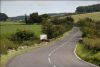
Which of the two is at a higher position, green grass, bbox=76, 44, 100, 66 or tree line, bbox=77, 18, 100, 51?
green grass, bbox=76, 44, 100, 66

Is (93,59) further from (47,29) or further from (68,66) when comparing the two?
(47,29)

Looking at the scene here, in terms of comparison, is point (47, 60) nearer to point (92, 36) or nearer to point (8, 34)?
point (92, 36)

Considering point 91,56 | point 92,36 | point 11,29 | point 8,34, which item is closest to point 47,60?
point 91,56

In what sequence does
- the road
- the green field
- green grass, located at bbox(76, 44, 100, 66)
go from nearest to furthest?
the road → green grass, located at bbox(76, 44, 100, 66) → the green field

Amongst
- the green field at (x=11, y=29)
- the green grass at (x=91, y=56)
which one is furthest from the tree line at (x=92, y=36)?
the green field at (x=11, y=29)

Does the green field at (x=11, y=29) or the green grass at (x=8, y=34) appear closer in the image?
the green grass at (x=8, y=34)

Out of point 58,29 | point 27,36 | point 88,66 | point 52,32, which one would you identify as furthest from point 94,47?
point 58,29

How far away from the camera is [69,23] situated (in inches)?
5832

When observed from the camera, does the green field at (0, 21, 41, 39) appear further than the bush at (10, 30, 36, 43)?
Yes

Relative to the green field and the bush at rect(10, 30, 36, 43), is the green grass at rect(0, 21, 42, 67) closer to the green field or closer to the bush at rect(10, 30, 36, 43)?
the green field

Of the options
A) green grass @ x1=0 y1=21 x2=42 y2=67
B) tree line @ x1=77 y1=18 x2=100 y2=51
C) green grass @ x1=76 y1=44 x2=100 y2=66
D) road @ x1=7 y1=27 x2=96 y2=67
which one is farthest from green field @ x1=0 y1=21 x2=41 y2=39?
green grass @ x1=76 y1=44 x2=100 y2=66

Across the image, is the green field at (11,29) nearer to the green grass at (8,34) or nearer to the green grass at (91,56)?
the green grass at (8,34)

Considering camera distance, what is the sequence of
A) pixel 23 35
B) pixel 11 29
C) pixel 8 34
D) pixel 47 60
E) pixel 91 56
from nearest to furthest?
pixel 47 60 → pixel 91 56 → pixel 8 34 → pixel 23 35 → pixel 11 29

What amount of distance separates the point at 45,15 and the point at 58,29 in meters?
58.8
